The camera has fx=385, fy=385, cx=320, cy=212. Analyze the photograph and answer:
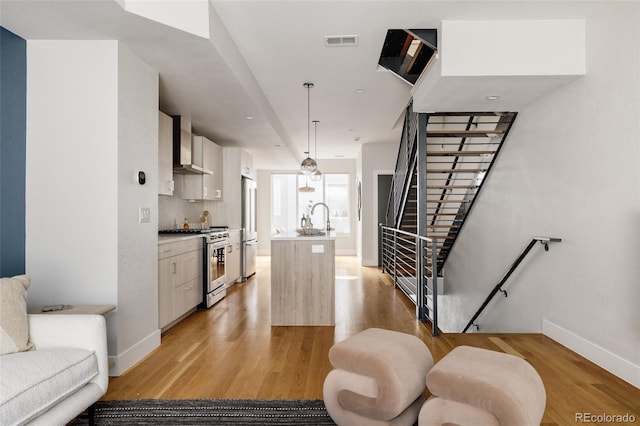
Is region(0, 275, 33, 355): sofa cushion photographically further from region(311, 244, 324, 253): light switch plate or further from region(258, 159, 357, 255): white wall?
region(258, 159, 357, 255): white wall

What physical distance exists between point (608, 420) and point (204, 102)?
4.28 m

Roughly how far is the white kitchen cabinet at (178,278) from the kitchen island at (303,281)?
3.24 ft

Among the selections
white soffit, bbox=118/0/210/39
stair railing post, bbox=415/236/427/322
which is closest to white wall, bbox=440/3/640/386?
stair railing post, bbox=415/236/427/322

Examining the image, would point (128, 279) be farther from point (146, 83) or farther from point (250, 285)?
point (250, 285)

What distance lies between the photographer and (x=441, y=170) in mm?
4918

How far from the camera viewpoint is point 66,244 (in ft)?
9.20

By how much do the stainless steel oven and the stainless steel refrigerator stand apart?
3.66ft

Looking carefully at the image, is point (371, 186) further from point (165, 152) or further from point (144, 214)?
point (144, 214)

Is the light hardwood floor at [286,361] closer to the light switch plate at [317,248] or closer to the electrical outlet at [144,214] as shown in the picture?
the light switch plate at [317,248]

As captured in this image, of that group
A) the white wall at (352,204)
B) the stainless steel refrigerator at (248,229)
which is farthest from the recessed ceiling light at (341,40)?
the white wall at (352,204)

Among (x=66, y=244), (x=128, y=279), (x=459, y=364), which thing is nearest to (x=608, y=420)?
(x=459, y=364)

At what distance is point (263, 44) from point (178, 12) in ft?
3.38

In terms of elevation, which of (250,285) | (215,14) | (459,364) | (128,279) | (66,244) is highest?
(215,14)

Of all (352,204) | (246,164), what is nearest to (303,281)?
(246,164)
